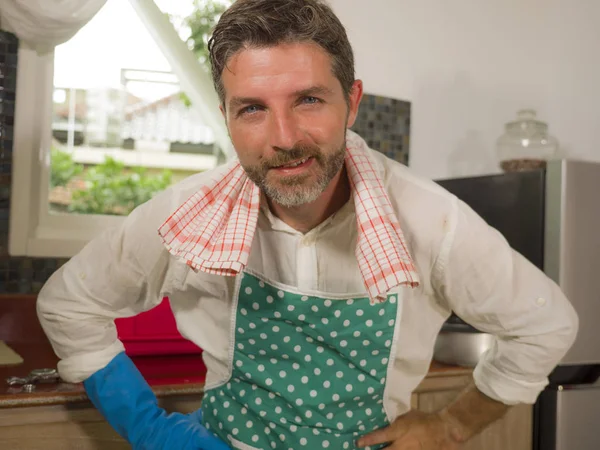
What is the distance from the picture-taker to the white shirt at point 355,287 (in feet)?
3.43

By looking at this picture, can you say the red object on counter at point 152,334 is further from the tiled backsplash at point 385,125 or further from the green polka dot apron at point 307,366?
the tiled backsplash at point 385,125

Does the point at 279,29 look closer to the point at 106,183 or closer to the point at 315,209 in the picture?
the point at 315,209

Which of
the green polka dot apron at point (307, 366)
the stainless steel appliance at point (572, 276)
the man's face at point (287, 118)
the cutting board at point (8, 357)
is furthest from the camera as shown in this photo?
the stainless steel appliance at point (572, 276)

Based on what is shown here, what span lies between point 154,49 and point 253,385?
1342mm

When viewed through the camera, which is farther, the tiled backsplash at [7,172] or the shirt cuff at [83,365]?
the tiled backsplash at [7,172]

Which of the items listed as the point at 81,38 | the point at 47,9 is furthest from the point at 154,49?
the point at 47,9

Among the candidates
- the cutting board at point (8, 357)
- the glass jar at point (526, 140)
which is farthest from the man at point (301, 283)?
the glass jar at point (526, 140)

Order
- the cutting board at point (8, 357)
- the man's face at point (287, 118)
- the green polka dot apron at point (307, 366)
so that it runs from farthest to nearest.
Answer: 1. the cutting board at point (8, 357)
2. the green polka dot apron at point (307, 366)
3. the man's face at point (287, 118)

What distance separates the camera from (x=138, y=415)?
116cm

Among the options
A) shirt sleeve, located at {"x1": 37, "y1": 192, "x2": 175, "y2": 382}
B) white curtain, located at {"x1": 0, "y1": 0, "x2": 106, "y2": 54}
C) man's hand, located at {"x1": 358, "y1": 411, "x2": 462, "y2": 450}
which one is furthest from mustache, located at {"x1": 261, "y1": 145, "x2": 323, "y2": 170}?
white curtain, located at {"x1": 0, "y1": 0, "x2": 106, "y2": 54}

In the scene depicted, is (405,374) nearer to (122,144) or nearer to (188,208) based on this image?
(188,208)

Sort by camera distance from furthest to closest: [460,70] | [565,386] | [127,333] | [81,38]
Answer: [460,70]
[81,38]
[565,386]
[127,333]

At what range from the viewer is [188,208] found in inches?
41.1

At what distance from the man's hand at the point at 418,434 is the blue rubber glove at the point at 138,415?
263 mm
